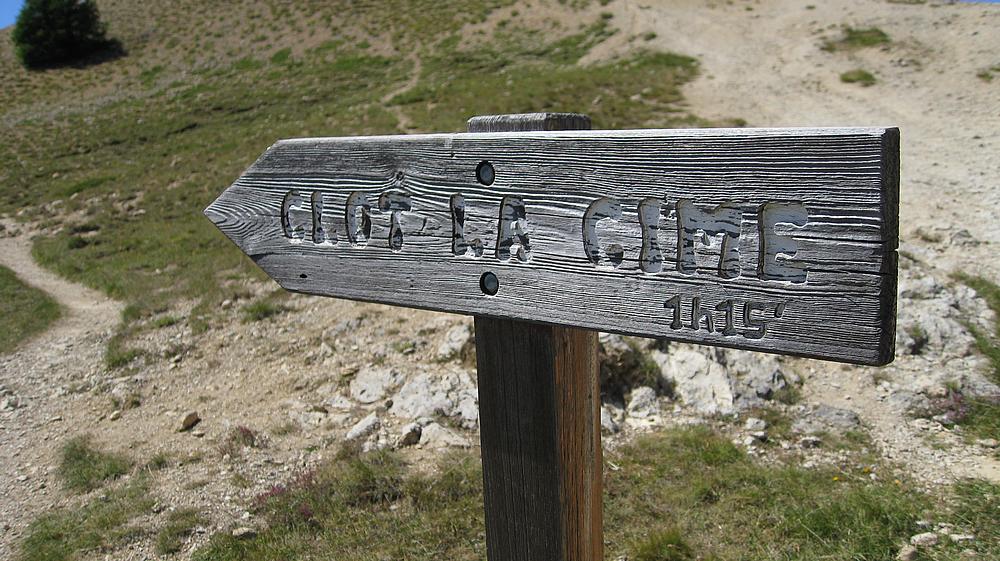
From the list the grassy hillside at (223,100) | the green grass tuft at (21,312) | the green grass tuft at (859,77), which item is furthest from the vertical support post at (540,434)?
the green grass tuft at (859,77)

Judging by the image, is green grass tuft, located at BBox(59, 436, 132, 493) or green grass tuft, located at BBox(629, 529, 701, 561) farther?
green grass tuft, located at BBox(59, 436, 132, 493)

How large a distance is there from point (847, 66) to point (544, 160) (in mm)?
20584

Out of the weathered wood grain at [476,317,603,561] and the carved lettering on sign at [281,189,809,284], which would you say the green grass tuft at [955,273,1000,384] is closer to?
the weathered wood grain at [476,317,603,561]

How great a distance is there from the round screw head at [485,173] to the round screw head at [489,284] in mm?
217

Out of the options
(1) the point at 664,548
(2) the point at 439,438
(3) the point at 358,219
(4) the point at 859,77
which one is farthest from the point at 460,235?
(4) the point at 859,77

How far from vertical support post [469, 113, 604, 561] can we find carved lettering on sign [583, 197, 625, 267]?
0.30m

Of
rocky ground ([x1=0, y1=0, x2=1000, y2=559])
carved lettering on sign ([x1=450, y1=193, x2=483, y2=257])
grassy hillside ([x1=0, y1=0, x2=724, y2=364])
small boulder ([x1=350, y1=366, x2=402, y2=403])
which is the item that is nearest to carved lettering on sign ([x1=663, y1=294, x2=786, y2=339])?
carved lettering on sign ([x1=450, y1=193, x2=483, y2=257])

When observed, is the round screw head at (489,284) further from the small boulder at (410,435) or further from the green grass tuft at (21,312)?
the green grass tuft at (21,312)

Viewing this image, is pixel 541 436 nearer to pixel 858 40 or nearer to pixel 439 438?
pixel 439 438

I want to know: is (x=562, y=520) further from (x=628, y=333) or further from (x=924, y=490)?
(x=924, y=490)

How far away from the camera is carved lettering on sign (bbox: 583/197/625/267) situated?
143 centimetres

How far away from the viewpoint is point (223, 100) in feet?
82.1

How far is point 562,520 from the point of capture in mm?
1801

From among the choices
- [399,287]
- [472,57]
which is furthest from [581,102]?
[399,287]
